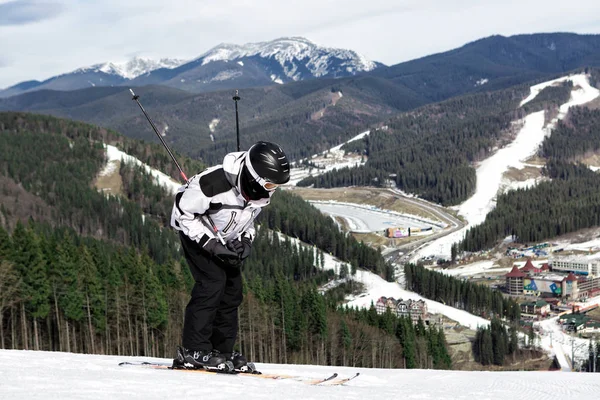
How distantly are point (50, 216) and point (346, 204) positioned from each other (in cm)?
8534

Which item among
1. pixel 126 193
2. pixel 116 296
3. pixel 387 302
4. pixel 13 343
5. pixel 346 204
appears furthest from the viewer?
pixel 346 204

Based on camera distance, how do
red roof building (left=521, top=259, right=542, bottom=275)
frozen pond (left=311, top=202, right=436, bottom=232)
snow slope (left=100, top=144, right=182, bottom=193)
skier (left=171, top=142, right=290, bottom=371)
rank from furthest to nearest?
frozen pond (left=311, top=202, right=436, bottom=232) → snow slope (left=100, top=144, right=182, bottom=193) → red roof building (left=521, top=259, right=542, bottom=275) → skier (left=171, top=142, right=290, bottom=371)

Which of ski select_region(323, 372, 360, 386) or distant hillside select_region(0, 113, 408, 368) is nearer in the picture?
ski select_region(323, 372, 360, 386)

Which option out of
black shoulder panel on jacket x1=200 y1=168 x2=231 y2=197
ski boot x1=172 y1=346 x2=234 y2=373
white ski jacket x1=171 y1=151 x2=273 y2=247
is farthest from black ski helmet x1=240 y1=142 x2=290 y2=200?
ski boot x1=172 y1=346 x2=234 y2=373

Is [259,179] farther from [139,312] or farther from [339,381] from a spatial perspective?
[139,312]

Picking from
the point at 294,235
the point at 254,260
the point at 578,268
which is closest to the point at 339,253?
the point at 294,235

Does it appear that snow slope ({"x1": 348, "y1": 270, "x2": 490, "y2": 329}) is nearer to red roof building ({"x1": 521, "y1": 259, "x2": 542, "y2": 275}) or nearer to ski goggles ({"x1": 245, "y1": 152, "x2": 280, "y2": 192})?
red roof building ({"x1": 521, "y1": 259, "x2": 542, "y2": 275})

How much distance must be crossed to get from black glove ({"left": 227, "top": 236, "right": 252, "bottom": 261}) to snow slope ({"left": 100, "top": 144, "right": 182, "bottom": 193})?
351 feet

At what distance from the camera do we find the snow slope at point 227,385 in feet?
17.8

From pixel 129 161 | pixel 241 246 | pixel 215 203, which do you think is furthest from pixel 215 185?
pixel 129 161

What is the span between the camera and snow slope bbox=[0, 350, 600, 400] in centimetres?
542

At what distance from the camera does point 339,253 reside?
9131 cm

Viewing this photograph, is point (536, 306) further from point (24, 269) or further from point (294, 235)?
point (24, 269)

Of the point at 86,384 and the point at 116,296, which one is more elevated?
the point at 86,384
